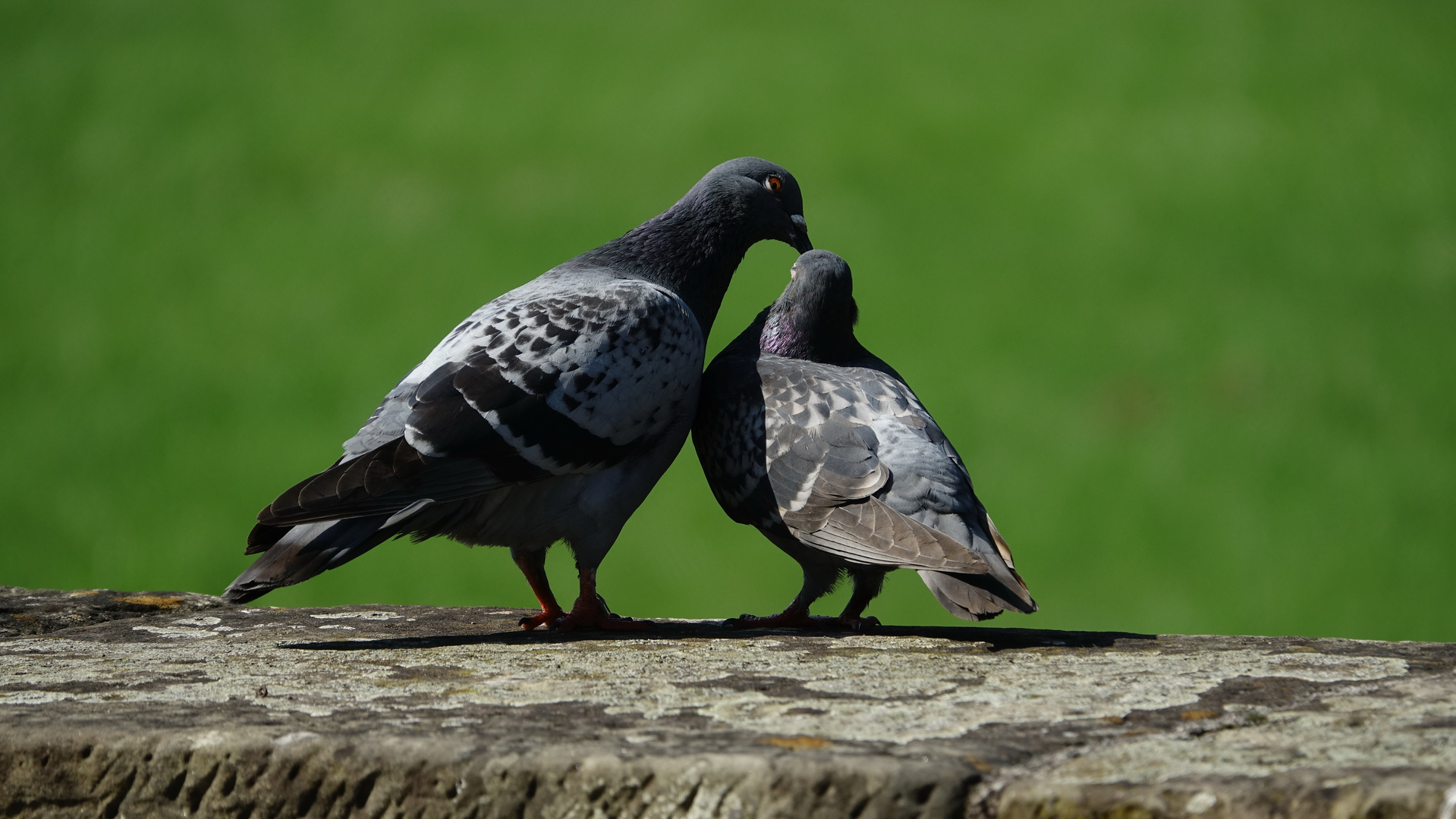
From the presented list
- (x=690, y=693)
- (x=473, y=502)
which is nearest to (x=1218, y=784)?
(x=690, y=693)

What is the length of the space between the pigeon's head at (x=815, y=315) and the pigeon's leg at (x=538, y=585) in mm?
1359

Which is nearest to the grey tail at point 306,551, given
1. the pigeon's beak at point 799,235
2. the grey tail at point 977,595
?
the grey tail at point 977,595

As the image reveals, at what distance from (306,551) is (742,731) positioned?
2.09 metres

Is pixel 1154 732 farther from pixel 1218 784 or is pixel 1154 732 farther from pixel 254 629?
pixel 254 629

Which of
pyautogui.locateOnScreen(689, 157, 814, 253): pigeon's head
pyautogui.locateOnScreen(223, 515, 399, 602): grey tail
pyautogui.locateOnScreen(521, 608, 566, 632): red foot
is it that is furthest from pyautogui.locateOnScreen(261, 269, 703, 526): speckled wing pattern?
pyautogui.locateOnScreen(689, 157, 814, 253): pigeon's head

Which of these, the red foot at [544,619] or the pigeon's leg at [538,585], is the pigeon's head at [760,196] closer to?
the pigeon's leg at [538,585]

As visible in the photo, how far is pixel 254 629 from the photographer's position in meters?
4.63

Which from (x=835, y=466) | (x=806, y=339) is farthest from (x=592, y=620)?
(x=806, y=339)

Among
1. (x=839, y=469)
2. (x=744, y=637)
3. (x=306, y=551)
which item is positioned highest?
(x=839, y=469)

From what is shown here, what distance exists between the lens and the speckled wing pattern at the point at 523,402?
4.13 meters

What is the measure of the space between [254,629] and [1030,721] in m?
3.15

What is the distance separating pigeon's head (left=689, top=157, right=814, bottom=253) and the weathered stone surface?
100 inches

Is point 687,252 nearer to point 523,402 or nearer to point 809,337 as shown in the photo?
point 809,337

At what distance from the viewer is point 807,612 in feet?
15.7
